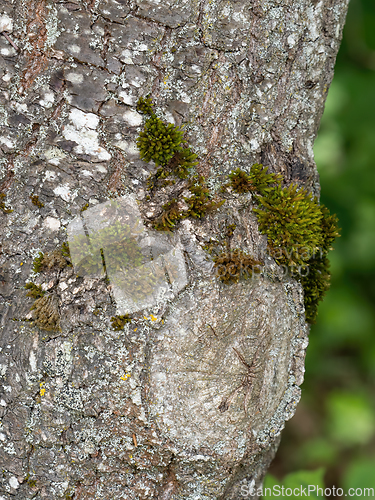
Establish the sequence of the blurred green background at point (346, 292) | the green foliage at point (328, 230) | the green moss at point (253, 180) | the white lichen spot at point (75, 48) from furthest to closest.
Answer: the blurred green background at point (346, 292)
the green foliage at point (328, 230)
the green moss at point (253, 180)
the white lichen spot at point (75, 48)

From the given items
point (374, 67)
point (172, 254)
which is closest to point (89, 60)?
point (172, 254)

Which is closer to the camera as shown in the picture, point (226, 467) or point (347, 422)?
point (226, 467)

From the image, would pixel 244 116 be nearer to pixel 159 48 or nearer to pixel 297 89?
pixel 297 89

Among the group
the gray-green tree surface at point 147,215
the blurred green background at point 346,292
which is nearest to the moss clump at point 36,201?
the gray-green tree surface at point 147,215

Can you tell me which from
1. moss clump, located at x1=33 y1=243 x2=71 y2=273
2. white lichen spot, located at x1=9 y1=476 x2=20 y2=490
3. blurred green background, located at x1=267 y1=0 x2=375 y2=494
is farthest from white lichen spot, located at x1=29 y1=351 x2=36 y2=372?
blurred green background, located at x1=267 y1=0 x2=375 y2=494

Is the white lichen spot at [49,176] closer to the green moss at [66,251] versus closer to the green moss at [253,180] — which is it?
the green moss at [66,251]

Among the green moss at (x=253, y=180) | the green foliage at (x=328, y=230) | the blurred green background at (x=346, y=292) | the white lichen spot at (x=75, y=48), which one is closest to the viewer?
the white lichen spot at (x=75, y=48)

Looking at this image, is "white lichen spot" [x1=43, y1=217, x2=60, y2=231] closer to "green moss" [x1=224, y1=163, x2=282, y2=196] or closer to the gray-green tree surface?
the gray-green tree surface
